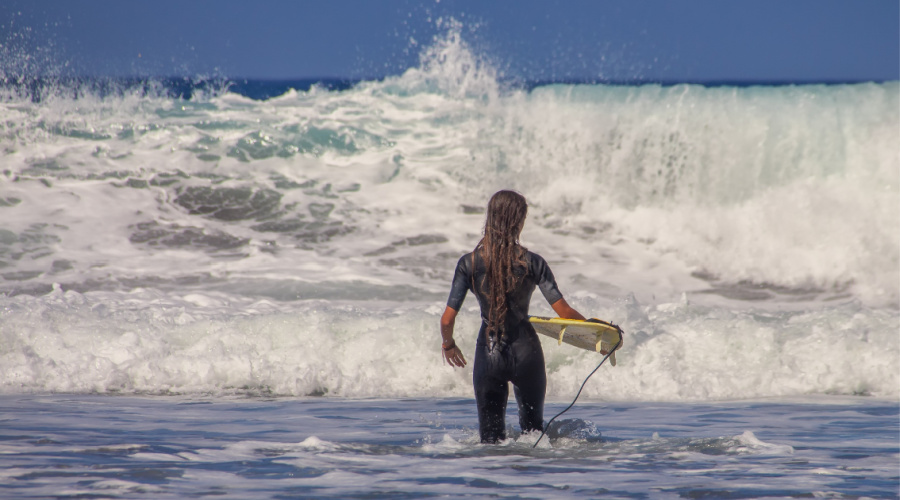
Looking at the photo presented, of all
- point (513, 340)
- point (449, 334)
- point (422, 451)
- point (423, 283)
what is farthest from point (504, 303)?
point (423, 283)

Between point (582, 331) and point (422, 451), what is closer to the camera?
point (582, 331)

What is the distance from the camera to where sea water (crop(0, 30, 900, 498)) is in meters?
5.05

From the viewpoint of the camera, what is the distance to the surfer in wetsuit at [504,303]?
4.69m

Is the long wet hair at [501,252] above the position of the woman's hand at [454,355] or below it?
above

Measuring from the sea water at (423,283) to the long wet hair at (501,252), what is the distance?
2.81 ft

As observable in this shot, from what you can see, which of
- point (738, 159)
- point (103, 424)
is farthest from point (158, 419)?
point (738, 159)

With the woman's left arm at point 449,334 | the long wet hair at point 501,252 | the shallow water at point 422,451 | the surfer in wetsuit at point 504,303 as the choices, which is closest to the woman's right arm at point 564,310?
the surfer in wetsuit at point 504,303

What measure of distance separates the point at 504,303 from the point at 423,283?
725 cm

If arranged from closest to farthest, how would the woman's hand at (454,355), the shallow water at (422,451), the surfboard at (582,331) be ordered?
the shallow water at (422,451), the surfboard at (582,331), the woman's hand at (454,355)

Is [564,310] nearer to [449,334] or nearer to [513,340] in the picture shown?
[513,340]

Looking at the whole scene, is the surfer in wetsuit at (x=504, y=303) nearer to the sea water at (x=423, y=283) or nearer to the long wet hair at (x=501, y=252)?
the long wet hair at (x=501, y=252)

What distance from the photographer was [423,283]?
11.9m

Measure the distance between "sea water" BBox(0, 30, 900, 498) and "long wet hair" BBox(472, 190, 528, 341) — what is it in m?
0.86

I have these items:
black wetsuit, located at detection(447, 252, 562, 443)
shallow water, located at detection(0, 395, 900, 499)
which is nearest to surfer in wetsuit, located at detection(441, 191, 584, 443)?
black wetsuit, located at detection(447, 252, 562, 443)
